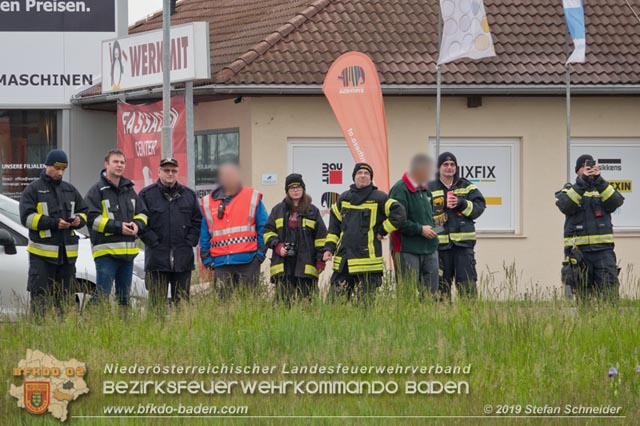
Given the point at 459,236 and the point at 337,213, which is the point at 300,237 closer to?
the point at 337,213

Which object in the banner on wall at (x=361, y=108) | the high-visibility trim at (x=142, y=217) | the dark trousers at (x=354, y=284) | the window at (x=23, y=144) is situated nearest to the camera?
the dark trousers at (x=354, y=284)

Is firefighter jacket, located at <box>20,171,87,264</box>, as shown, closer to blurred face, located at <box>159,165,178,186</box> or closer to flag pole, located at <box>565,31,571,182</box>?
blurred face, located at <box>159,165,178,186</box>

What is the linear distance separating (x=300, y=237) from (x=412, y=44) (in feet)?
28.7

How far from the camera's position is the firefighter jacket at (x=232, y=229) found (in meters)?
12.0

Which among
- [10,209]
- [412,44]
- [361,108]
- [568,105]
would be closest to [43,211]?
[10,209]

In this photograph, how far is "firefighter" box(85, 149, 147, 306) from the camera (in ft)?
38.7

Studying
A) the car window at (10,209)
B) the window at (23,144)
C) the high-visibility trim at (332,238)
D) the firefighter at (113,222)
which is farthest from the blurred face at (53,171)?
the window at (23,144)

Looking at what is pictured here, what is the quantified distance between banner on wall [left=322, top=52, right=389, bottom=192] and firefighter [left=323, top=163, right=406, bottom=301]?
164 inches

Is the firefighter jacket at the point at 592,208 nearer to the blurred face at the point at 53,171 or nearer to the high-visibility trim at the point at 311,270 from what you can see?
the high-visibility trim at the point at 311,270

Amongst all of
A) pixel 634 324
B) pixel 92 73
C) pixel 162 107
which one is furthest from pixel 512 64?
pixel 634 324

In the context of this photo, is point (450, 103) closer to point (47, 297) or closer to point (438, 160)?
point (438, 160)

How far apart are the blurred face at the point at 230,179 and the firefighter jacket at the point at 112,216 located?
0.87 meters

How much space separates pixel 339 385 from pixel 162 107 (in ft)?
34.3

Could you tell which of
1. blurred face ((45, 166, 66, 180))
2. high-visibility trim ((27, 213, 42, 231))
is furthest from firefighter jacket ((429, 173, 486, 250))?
high-visibility trim ((27, 213, 42, 231))
